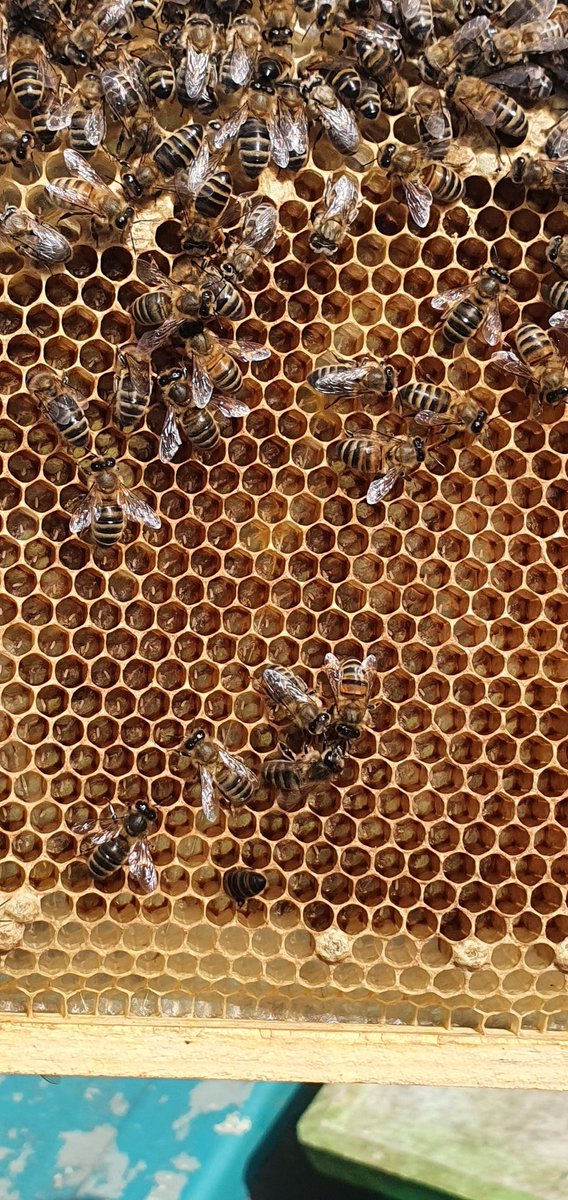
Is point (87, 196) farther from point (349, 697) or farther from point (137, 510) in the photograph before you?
point (349, 697)

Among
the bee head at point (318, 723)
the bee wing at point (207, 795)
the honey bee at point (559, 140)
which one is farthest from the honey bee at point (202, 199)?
the bee wing at point (207, 795)

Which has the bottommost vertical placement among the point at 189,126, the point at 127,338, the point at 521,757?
the point at 521,757

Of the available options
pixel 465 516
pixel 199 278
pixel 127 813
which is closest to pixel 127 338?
pixel 199 278

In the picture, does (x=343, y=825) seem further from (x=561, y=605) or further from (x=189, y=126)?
(x=189, y=126)

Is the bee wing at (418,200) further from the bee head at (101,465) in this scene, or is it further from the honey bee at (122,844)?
the honey bee at (122,844)

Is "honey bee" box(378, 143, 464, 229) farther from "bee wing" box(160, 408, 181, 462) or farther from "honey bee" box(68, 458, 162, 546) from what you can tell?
"honey bee" box(68, 458, 162, 546)
